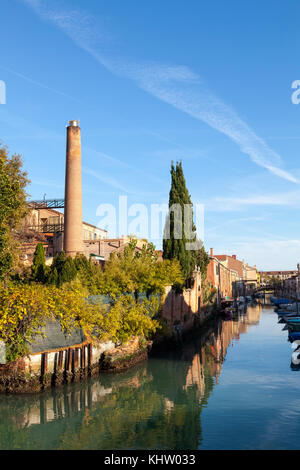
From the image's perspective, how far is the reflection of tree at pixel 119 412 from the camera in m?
13.7

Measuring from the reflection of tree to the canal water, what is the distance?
0.11 feet

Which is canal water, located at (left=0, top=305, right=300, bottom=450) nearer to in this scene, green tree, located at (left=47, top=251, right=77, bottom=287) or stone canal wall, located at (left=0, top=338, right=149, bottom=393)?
stone canal wall, located at (left=0, top=338, right=149, bottom=393)

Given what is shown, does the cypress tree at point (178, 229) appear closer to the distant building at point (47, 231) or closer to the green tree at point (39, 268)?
the green tree at point (39, 268)

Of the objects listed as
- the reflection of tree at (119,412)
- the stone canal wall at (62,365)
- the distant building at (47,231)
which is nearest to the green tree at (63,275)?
the stone canal wall at (62,365)

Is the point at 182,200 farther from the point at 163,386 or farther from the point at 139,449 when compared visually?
the point at 139,449

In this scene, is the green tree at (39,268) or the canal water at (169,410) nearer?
the canal water at (169,410)

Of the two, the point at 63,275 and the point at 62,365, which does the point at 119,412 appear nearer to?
the point at 62,365

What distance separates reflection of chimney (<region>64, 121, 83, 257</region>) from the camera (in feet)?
141

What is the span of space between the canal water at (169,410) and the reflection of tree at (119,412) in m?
0.03

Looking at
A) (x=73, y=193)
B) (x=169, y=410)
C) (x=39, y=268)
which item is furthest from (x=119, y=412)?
(x=73, y=193)

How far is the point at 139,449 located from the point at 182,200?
2996 cm

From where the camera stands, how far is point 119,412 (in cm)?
1705
